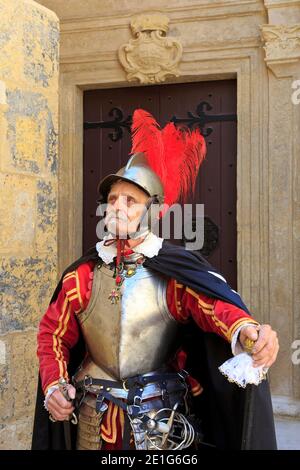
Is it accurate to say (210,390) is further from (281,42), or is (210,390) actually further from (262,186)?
(281,42)

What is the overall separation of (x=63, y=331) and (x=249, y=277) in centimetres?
211

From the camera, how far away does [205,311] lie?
2.07 metres

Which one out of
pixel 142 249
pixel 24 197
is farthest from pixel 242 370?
pixel 24 197

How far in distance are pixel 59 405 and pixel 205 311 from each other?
23.5 inches

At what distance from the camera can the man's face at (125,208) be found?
2205 millimetres

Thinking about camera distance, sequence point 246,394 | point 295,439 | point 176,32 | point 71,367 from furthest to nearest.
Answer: point 176,32
point 295,439
point 71,367
point 246,394

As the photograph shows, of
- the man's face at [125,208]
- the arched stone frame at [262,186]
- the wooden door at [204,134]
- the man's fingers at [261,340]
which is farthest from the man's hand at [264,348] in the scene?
the wooden door at [204,134]

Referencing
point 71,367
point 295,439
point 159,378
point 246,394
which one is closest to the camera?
point 246,394

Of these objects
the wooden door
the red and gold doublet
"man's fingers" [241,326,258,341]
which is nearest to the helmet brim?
the red and gold doublet

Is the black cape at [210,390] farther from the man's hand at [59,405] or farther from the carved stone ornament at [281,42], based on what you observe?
the carved stone ornament at [281,42]

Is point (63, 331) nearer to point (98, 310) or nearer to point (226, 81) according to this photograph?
point (98, 310)
